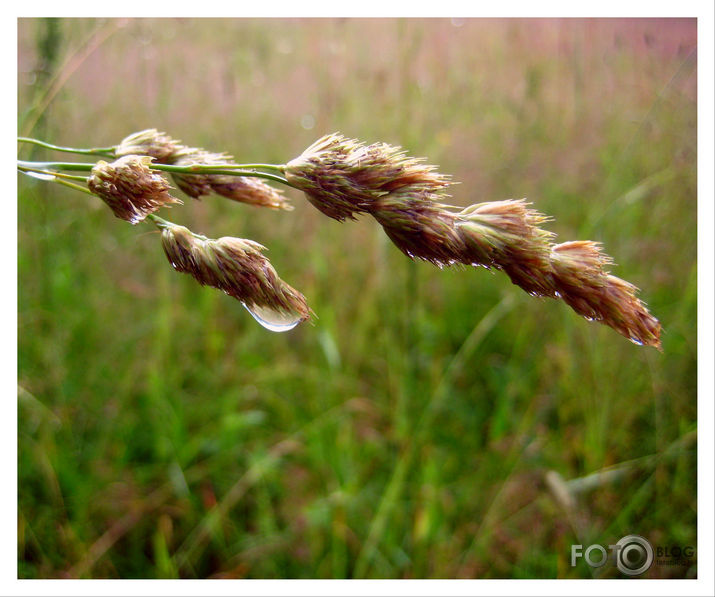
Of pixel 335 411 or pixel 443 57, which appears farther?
pixel 443 57

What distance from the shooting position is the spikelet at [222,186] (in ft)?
1.59

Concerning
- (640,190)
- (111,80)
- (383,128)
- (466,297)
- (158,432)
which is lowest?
(158,432)

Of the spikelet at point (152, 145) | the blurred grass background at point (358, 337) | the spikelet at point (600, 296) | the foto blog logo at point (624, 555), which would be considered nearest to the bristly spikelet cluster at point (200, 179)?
the spikelet at point (152, 145)

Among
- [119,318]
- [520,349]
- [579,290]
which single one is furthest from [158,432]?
[579,290]

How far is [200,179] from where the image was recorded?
0.49 m

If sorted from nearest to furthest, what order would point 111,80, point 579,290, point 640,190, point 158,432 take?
point 579,290 → point 158,432 → point 640,190 → point 111,80

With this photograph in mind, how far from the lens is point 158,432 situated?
45.7 inches

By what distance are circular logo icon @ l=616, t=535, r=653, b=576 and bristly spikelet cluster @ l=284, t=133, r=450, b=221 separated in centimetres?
100

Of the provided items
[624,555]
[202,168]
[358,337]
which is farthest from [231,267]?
[624,555]

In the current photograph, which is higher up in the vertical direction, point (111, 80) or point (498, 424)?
point (111, 80)

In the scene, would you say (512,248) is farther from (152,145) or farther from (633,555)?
(633,555)

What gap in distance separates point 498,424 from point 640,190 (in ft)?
1.95
